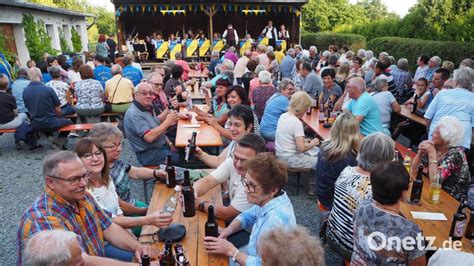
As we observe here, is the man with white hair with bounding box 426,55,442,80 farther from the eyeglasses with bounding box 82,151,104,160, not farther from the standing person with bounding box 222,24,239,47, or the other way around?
the standing person with bounding box 222,24,239,47

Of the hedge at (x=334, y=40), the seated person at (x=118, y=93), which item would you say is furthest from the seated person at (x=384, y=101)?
the hedge at (x=334, y=40)

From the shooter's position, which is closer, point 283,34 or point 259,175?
point 259,175

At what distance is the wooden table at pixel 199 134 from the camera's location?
4.30 m

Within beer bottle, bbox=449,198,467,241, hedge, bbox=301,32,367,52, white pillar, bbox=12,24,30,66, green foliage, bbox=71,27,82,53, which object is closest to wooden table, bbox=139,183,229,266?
beer bottle, bbox=449,198,467,241

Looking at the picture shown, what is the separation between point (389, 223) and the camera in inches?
79.7

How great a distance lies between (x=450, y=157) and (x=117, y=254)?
9.59 ft

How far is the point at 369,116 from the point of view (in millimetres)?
4605

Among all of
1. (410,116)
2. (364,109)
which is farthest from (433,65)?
(364,109)

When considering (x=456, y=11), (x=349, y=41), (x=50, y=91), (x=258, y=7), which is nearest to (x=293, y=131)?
(x=50, y=91)

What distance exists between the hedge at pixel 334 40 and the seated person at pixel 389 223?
1815 cm

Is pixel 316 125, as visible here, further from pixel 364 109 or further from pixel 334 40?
pixel 334 40

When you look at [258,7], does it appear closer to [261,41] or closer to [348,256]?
[261,41]

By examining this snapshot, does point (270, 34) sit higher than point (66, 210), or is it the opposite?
point (270, 34)

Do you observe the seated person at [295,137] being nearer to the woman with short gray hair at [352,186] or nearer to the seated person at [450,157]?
the seated person at [450,157]
